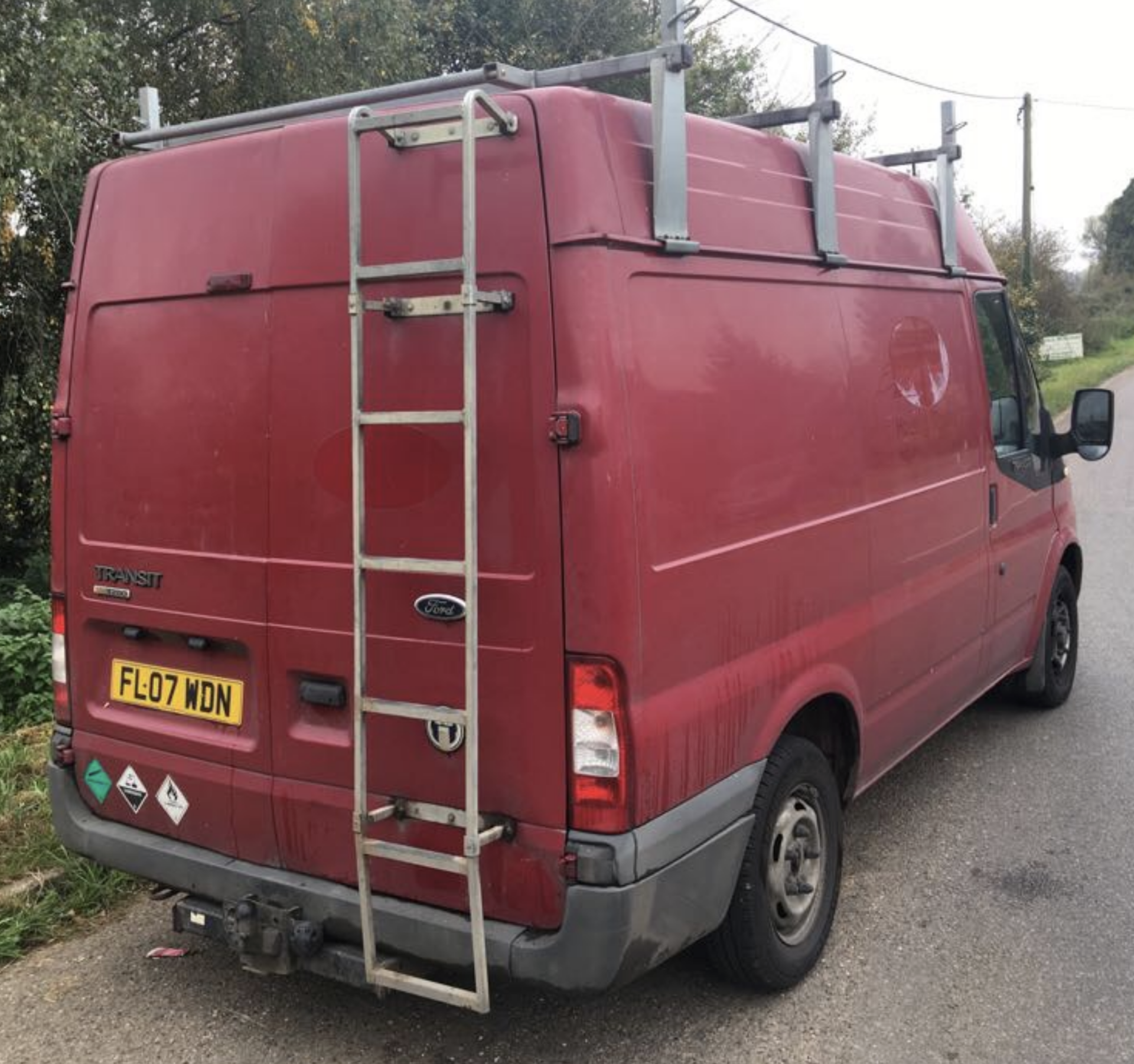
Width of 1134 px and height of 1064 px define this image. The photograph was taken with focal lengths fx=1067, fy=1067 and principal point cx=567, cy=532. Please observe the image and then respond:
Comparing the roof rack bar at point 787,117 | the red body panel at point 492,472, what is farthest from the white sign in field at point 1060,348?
the red body panel at point 492,472

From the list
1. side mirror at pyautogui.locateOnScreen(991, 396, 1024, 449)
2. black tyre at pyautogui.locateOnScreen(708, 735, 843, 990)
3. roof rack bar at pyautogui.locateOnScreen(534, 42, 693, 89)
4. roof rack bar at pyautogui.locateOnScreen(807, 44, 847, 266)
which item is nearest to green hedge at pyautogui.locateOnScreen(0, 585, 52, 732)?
black tyre at pyautogui.locateOnScreen(708, 735, 843, 990)

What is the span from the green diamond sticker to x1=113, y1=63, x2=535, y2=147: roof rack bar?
1.88 m

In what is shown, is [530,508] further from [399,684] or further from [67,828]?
[67,828]

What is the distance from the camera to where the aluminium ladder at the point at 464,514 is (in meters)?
2.36

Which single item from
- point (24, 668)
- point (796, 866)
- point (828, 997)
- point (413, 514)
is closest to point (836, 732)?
point (796, 866)

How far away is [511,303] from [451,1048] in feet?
6.63

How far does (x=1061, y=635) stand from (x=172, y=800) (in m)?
4.61

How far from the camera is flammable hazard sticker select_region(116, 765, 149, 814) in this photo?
10.3 ft

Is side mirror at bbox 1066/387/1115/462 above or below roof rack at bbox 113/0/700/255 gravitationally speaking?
below

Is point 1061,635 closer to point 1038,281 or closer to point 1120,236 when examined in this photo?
point 1038,281

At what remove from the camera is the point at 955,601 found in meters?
4.20

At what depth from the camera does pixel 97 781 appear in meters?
3.23

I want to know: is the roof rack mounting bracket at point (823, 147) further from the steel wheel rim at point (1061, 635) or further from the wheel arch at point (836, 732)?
the steel wheel rim at point (1061, 635)

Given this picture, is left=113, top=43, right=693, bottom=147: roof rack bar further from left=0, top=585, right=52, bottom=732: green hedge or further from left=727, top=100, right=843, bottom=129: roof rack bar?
left=0, top=585, right=52, bottom=732: green hedge
